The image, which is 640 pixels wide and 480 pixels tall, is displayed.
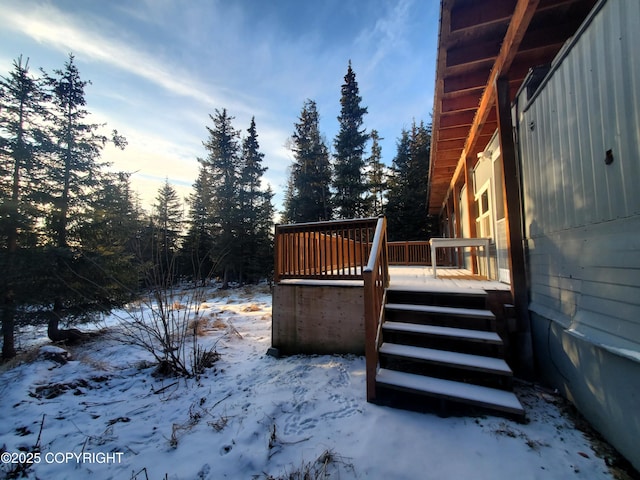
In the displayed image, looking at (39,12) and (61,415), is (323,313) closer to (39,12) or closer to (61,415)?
(61,415)

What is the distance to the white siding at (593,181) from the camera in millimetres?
1590

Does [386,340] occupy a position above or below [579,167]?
below

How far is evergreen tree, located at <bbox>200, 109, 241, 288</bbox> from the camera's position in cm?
1648

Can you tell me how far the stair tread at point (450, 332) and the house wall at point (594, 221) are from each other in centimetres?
57

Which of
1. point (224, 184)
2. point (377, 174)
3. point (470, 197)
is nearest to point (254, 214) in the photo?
point (224, 184)

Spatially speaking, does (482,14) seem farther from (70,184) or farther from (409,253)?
(409,253)

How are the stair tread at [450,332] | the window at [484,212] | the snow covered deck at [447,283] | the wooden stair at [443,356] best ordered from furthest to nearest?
the window at [484,212]
the snow covered deck at [447,283]
the stair tread at [450,332]
the wooden stair at [443,356]

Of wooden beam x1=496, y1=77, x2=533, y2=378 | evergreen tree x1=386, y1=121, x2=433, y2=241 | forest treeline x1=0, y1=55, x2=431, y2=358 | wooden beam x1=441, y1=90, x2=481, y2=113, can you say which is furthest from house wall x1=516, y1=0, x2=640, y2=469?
evergreen tree x1=386, y1=121, x2=433, y2=241

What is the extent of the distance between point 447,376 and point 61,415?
4163 mm

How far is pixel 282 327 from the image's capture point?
4.08 metres

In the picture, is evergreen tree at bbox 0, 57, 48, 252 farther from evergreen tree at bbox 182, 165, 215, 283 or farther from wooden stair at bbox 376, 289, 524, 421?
evergreen tree at bbox 182, 165, 215, 283

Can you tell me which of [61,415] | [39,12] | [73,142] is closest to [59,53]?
[73,142]

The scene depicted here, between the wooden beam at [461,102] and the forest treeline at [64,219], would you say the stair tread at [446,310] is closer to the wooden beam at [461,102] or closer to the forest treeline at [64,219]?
the forest treeline at [64,219]

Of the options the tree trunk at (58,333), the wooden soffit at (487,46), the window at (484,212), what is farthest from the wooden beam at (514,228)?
the tree trunk at (58,333)
